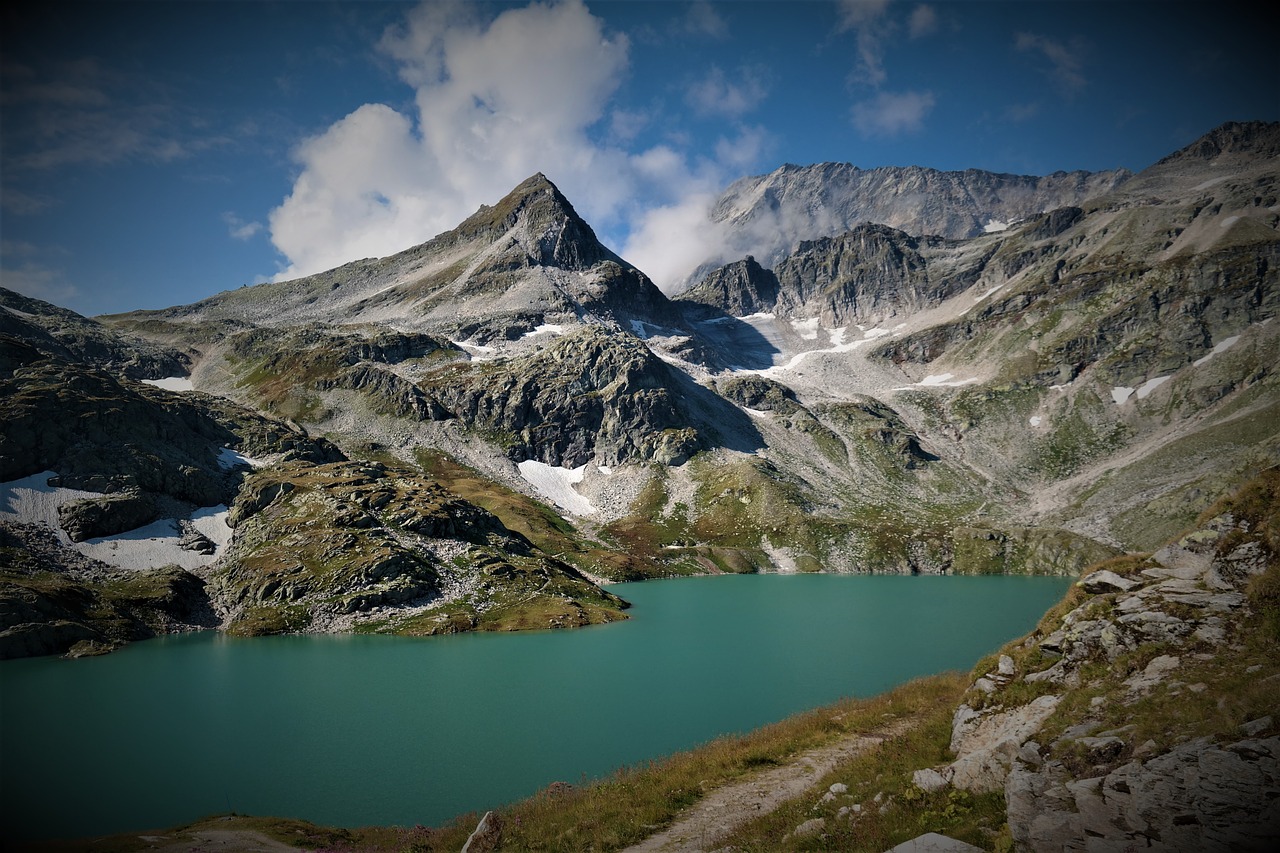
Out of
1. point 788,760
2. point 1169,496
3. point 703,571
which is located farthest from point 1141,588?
point 1169,496

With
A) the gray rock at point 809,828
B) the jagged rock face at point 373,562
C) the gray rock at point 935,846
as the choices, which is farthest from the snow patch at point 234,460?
the gray rock at point 935,846

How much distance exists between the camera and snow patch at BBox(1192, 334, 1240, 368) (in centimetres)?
19162

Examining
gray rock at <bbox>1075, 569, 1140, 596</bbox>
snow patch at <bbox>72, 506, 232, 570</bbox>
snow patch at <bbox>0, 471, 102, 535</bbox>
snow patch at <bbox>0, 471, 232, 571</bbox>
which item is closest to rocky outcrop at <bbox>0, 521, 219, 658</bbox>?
snow patch at <bbox>0, 471, 102, 535</bbox>

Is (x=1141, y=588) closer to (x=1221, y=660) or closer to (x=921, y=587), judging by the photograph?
(x=1221, y=660)

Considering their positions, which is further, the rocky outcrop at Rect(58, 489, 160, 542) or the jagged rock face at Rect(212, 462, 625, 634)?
the rocky outcrop at Rect(58, 489, 160, 542)

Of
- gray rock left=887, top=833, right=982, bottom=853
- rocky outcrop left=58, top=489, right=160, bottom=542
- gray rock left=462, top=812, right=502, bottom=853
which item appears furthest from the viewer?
rocky outcrop left=58, top=489, right=160, bottom=542

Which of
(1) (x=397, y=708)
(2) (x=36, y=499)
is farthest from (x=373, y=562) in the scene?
(2) (x=36, y=499)

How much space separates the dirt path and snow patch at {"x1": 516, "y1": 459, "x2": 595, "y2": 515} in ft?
482

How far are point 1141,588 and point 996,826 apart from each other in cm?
959

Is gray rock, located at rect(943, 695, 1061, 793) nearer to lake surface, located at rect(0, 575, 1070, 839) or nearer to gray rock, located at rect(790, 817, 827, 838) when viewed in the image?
gray rock, located at rect(790, 817, 827, 838)

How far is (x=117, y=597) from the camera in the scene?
71812 millimetres

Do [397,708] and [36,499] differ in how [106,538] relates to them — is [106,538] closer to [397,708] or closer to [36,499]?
[36,499]

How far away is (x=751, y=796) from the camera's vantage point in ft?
66.6

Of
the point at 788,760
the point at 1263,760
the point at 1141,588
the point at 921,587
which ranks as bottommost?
the point at 921,587
